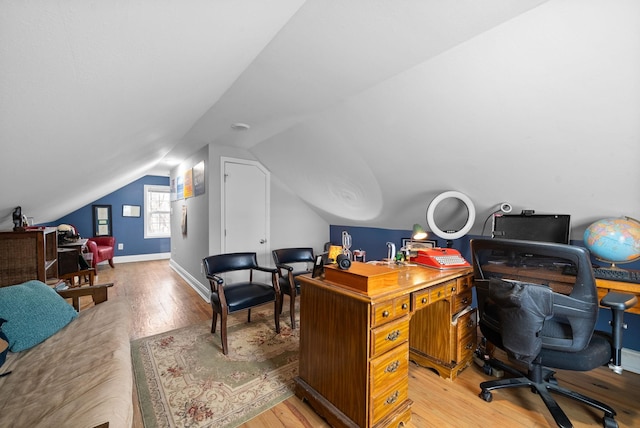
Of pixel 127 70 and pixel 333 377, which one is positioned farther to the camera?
pixel 333 377

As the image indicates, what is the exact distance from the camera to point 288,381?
200 cm

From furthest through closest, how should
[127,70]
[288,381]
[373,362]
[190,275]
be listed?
1. [190,275]
2. [288,381]
3. [373,362]
4. [127,70]

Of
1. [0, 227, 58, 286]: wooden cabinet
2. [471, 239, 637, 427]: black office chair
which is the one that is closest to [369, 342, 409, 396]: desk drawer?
[471, 239, 637, 427]: black office chair

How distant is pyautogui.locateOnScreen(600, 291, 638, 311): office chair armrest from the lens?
145 centimetres

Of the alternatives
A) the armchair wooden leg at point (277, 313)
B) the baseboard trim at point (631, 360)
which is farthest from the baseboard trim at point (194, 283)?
the baseboard trim at point (631, 360)

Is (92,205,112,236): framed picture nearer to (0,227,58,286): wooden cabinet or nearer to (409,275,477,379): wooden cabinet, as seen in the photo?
(0,227,58,286): wooden cabinet

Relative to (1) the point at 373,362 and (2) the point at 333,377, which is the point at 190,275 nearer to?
(2) the point at 333,377

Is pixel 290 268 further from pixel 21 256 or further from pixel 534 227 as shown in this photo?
pixel 534 227

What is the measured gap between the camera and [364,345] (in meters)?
1.40

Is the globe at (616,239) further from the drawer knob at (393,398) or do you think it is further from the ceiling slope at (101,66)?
the ceiling slope at (101,66)

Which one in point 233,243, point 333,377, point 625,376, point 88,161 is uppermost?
point 88,161

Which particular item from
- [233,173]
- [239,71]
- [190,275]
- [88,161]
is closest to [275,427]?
[239,71]

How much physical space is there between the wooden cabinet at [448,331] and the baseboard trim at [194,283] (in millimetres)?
2941

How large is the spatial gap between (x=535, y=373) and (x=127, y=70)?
3.06m
